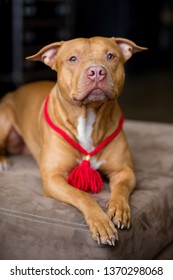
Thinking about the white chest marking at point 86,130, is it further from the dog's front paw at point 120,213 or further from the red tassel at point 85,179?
the dog's front paw at point 120,213

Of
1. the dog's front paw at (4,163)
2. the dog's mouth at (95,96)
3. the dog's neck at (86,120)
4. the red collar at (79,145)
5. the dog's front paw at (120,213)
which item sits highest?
the dog's mouth at (95,96)

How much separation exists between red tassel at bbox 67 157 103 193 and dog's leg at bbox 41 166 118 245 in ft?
0.19

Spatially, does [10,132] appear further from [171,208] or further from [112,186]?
[171,208]

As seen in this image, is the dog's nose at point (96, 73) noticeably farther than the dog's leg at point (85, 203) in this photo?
Yes

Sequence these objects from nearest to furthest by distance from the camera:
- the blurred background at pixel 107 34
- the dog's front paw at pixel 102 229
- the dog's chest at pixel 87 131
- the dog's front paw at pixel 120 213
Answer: the dog's front paw at pixel 102 229 → the dog's front paw at pixel 120 213 → the dog's chest at pixel 87 131 → the blurred background at pixel 107 34

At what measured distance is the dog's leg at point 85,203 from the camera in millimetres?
2002

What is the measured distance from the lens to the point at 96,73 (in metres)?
2.20

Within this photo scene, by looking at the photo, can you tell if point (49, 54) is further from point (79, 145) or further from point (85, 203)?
point (85, 203)

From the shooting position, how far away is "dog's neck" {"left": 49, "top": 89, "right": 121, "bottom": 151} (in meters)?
2.47

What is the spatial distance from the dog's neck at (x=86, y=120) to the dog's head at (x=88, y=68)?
0.34 ft

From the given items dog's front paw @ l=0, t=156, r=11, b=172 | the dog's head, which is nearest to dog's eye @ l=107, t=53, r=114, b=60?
the dog's head

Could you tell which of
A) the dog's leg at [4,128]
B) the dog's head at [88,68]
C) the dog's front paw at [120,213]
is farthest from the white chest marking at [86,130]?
the dog's leg at [4,128]

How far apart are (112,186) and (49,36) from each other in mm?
4262
